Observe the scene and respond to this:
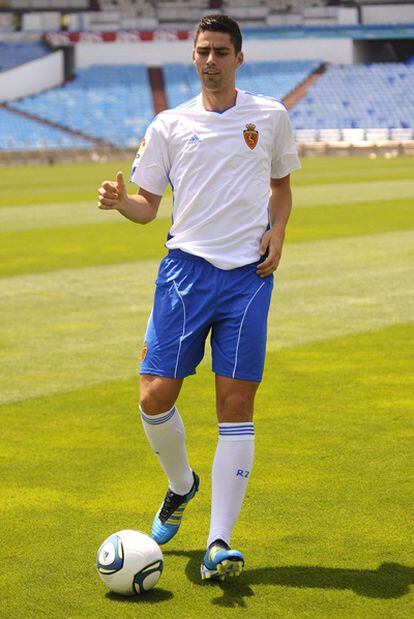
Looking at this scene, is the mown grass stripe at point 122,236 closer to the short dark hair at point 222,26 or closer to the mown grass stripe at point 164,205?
the mown grass stripe at point 164,205

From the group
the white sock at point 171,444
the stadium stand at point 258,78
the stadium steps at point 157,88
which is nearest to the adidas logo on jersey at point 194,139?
the white sock at point 171,444

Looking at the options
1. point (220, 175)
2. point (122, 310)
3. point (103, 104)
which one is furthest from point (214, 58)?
point (103, 104)

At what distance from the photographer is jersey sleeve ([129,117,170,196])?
17.4ft

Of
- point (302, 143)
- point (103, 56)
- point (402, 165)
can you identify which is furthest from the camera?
point (103, 56)

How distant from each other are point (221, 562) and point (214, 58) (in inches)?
82.3

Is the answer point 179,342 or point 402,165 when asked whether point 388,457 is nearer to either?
point 179,342

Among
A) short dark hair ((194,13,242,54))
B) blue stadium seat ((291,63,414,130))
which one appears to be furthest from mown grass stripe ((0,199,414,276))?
blue stadium seat ((291,63,414,130))

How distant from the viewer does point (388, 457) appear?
6.83m

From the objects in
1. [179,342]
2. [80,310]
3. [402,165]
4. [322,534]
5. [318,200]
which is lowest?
[402,165]

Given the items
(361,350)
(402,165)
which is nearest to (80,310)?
(361,350)

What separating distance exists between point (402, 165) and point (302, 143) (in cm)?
1513

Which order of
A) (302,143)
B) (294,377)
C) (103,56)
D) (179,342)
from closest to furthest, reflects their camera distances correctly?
(179,342)
(294,377)
(302,143)
(103,56)

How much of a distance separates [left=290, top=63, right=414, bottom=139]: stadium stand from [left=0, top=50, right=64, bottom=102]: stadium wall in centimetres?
1499

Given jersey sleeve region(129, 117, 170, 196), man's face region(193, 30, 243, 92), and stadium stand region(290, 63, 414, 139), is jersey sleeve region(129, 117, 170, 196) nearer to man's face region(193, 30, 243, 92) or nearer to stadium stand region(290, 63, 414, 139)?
man's face region(193, 30, 243, 92)
